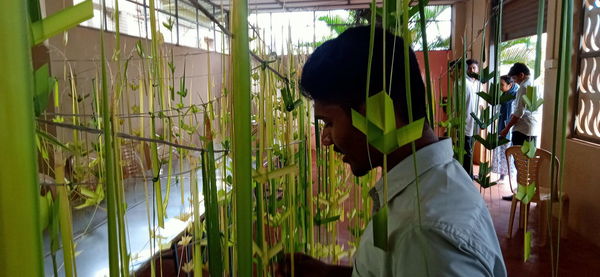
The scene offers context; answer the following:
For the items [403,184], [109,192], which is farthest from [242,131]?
[403,184]

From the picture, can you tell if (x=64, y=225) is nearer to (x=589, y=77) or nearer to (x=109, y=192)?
(x=109, y=192)

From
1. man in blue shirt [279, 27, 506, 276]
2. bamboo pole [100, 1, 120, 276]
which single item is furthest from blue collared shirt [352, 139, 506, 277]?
bamboo pole [100, 1, 120, 276]

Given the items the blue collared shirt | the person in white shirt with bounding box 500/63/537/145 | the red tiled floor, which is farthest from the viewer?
the person in white shirt with bounding box 500/63/537/145

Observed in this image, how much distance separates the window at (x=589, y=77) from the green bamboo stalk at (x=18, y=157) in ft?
10.5

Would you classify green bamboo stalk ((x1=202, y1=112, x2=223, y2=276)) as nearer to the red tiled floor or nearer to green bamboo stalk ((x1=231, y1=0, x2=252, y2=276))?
green bamboo stalk ((x1=231, y1=0, x2=252, y2=276))

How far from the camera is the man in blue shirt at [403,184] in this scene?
50 centimetres

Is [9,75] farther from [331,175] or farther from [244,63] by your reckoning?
[331,175]

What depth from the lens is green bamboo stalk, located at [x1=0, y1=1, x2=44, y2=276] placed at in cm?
13

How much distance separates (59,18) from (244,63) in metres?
0.09

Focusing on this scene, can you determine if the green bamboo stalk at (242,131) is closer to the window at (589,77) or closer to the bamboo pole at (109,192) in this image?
the bamboo pole at (109,192)

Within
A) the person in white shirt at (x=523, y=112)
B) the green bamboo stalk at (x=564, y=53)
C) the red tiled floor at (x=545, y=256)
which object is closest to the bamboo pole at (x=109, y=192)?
the green bamboo stalk at (x=564, y=53)

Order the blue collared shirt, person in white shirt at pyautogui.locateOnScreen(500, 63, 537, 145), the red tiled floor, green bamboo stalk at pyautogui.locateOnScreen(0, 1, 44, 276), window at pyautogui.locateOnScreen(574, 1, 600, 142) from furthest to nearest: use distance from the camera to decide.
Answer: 1. person in white shirt at pyautogui.locateOnScreen(500, 63, 537, 145)
2. window at pyautogui.locateOnScreen(574, 1, 600, 142)
3. the red tiled floor
4. the blue collared shirt
5. green bamboo stalk at pyautogui.locateOnScreen(0, 1, 44, 276)

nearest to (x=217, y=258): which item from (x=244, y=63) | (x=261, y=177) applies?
(x=261, y=177)

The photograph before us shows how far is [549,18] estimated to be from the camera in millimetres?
3182
